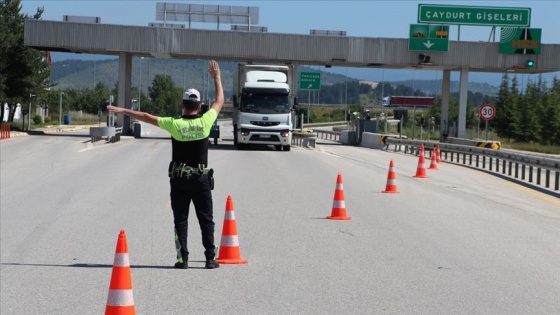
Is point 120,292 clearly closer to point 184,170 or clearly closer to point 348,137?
point 184,170

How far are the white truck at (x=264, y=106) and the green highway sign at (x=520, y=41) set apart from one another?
18370 millimetres

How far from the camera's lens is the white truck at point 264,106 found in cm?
4241

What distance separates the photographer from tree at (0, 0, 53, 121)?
63062 mm

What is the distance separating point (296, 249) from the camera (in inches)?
486

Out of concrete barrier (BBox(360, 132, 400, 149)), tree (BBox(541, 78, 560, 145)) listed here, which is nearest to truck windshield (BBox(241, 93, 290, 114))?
concrete barrier (BBox(360, 132, 400, 149))

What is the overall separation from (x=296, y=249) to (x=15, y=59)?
55.7 metres

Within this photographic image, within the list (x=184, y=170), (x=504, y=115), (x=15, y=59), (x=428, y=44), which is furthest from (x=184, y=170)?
(x=504, y=115)

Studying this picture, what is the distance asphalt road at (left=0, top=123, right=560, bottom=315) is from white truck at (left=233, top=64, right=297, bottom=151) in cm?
1763

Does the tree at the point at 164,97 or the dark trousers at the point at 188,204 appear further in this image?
the tree at the point at 164,97

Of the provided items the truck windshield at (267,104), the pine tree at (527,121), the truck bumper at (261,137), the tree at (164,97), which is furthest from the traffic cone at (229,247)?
the tree at (164,97)

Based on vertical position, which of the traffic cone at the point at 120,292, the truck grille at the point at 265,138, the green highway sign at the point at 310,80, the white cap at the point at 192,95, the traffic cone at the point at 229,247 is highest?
the green highway sign at the point at 310,80

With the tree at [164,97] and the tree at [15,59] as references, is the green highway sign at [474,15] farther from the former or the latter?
the tree at [164,97]

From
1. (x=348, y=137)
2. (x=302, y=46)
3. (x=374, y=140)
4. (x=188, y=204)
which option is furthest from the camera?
(x=348, y=137)

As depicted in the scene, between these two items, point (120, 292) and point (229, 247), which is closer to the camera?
point (120, 292)
